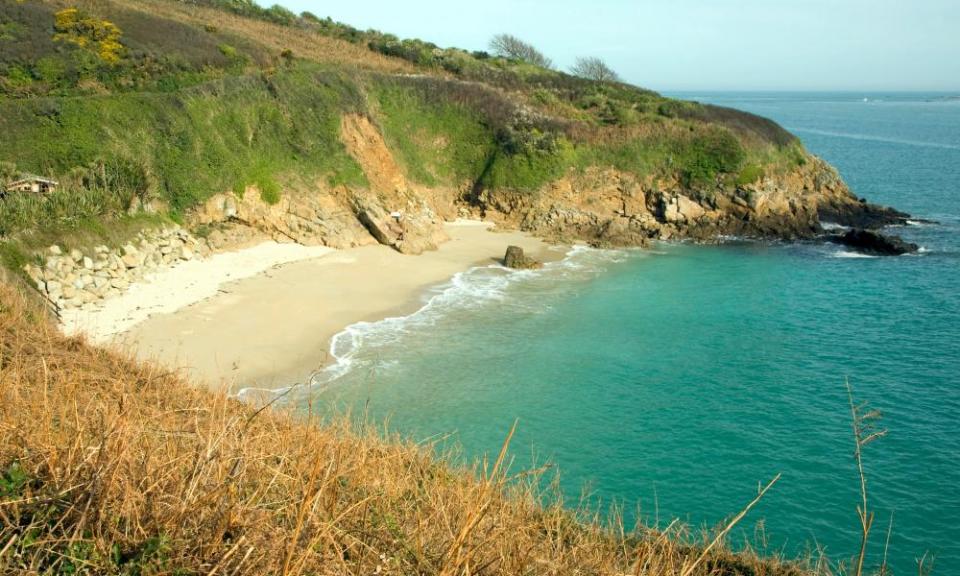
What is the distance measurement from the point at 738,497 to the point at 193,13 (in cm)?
5554

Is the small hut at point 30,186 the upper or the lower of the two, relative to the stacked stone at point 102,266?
upper

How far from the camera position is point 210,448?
455 centimetres

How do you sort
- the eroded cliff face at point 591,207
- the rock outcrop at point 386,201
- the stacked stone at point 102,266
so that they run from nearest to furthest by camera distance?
the stacked stone at point 102,266
the rock outcrop at point 386,201
the eroded cliff face at point 591,207

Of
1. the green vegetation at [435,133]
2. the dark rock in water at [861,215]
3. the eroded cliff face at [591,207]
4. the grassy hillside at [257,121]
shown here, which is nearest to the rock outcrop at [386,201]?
the eroded cliff face at [591,207]

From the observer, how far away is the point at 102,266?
75.9 feet

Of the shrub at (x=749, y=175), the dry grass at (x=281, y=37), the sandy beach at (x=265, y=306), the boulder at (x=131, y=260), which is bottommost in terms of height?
the sandy beach at (x=265, y=306)

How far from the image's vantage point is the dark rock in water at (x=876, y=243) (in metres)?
36.0

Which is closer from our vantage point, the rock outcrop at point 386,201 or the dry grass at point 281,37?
the rock outcrop at point 386,201

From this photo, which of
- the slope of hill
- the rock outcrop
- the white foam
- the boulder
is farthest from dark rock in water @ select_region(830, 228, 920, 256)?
the boulder

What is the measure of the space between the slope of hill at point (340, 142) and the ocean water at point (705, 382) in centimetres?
744

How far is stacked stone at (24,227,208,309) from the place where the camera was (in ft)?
69.8

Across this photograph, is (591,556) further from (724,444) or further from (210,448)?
(724,444)

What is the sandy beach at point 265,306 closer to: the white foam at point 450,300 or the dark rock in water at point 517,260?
the white foam at point 450,300

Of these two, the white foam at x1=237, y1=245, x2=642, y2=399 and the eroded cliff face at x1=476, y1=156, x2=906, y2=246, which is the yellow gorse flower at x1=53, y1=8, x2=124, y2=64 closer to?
the eroded cliff face at x1=476, y1=156, x2=906, y2=246
